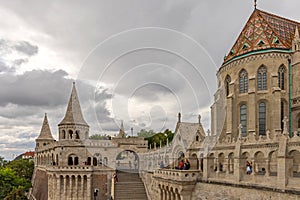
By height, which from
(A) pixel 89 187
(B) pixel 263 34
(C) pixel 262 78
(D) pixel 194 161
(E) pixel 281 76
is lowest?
(A) pixel 89 187

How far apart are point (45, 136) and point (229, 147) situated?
63.0 meters

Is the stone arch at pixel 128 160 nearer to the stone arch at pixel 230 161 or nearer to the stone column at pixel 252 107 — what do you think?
the stone column at pixel 252 107

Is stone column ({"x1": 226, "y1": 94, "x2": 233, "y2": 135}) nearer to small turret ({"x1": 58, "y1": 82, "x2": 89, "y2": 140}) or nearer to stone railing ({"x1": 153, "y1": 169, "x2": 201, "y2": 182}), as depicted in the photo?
stone railing ({"x1": 153, "y1": 169, "x2": 201, "y2": 182})

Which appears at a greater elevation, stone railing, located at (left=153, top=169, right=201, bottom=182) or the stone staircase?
stone railing, located at (left=153, top=169, right=201, bottom=182)

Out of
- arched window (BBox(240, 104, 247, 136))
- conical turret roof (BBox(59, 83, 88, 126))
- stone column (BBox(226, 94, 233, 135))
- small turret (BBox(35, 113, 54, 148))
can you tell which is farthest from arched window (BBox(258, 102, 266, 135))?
small turret (BBox(35, 113, 54, 148))

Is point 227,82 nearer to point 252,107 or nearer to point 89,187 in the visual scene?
point 252,107

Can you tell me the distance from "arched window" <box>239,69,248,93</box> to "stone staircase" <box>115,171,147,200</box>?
741 inches

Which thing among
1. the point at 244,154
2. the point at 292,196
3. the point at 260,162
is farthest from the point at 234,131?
the point at 292,196

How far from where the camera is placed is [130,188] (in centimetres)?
4503

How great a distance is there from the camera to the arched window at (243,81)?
3703 cm

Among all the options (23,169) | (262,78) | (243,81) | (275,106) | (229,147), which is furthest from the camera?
(23,169)

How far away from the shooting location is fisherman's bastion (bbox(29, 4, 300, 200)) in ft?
73.5

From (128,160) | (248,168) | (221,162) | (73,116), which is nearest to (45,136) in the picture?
(73,116)

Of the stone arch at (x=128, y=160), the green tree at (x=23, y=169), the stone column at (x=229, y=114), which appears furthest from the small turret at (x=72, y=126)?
the green tree at (x=23, y=169)
